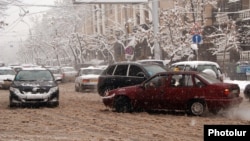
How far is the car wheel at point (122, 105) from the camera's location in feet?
48.8

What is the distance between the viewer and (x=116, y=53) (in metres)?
62.6

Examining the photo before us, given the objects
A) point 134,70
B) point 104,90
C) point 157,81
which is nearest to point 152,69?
point 134,70

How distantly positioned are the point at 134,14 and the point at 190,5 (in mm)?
19076

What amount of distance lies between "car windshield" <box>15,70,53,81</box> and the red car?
14.0 feet

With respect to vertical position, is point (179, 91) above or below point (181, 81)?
below

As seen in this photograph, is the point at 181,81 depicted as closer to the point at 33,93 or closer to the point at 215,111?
the point at 215,111

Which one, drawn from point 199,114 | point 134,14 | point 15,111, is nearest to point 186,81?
point 199,114

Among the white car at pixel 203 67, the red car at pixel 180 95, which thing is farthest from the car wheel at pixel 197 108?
the white car at pixel 203 67

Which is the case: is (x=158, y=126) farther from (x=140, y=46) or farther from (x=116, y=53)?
(x=116, y=53)

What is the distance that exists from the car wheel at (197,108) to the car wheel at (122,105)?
2156mm

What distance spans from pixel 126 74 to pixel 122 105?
3.46m

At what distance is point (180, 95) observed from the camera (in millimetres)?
13734

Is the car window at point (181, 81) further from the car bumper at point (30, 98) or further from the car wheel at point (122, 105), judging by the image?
the car bumper at point (30, 98)

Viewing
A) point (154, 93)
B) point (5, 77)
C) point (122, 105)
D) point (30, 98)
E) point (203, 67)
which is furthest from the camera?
point (5, 77)
